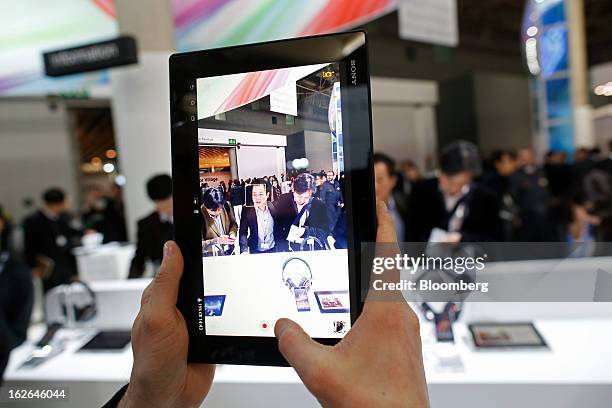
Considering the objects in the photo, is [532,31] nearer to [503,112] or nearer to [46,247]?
[503,112]

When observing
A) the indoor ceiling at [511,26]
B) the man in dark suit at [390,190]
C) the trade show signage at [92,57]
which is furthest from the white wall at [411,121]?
the trade show signage at [92,57]

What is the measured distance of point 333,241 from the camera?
0.50m

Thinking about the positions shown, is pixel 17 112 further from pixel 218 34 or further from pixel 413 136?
pixel 413 136

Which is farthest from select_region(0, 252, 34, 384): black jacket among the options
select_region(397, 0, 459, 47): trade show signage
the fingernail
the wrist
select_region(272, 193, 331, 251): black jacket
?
select_region(397, 0, 459, 47): trade show signage

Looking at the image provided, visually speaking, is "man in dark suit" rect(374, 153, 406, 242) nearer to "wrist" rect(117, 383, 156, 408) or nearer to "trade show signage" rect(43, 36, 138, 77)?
"wrist" rect(117, 383, 156, 408)

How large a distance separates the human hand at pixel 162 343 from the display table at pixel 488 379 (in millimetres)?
198

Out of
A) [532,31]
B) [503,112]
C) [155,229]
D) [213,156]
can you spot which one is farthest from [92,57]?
[503,112]

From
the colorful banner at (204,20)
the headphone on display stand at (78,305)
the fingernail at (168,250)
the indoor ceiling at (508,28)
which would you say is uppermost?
the indoor ceiling at (508,28)

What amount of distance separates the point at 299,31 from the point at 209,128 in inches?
84.9

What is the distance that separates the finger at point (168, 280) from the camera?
523 millimetres

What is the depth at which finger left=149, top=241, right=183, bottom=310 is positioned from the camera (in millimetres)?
523

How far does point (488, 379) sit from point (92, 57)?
2.64 metres

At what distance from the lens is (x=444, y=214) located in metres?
2.21

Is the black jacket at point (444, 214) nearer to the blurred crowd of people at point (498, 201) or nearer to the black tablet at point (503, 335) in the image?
the blurred crowd of people at point (498, 201)
